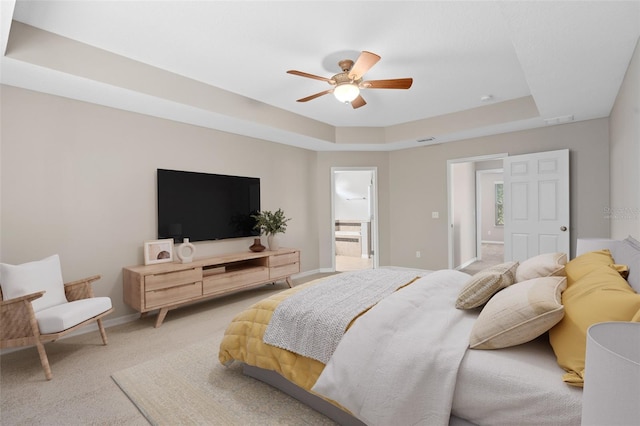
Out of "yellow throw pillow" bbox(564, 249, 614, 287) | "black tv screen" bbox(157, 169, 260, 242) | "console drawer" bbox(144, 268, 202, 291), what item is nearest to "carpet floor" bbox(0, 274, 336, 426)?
"console drawer" bbox(144, 268, 202, 291)

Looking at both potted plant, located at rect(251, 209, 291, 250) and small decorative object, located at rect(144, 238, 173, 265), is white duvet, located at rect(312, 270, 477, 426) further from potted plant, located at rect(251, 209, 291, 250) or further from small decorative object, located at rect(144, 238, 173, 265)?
potted plant, located at rect(251, 209, 291, 250)

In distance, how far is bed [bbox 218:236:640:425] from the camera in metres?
1.27

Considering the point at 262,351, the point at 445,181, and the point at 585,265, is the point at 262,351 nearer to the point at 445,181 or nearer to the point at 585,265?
the point at 585,265

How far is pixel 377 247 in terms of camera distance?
6184 millimetres

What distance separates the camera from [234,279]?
4070 mm

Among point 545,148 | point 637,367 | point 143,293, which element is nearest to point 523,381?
point 637,367

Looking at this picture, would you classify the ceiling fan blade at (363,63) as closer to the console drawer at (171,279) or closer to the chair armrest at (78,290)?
the console drawer at (171,279)

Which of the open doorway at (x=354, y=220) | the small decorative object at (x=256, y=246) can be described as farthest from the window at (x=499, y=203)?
the small decorative object at (x=256, y=246)

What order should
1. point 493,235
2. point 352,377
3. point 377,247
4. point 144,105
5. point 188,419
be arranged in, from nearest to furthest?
1. point 352,377
2. point 188,419
3. point 144,105
4. point 377,247
5. point 493,235

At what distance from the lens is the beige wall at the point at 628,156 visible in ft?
7.65

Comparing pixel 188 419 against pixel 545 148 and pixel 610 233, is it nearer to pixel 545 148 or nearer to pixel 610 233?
pixel 610 233

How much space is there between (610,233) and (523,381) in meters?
3.95

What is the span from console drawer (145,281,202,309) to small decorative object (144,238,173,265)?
1.60ft

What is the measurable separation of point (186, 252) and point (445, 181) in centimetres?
430
